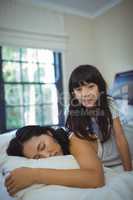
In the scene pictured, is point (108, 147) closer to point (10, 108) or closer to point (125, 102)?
point (125, 102)

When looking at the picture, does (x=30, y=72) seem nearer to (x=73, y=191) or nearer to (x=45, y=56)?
(x=45, y=56)

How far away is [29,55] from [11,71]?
1.12ft

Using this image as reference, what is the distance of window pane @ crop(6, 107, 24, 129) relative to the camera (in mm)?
2770

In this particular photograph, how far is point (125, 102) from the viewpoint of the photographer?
9.09 ft

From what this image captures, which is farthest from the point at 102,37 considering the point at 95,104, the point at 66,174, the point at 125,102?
the point at 66,174

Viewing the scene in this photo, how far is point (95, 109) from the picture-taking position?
4.97ft

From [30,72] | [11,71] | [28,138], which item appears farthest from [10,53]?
[28,138]

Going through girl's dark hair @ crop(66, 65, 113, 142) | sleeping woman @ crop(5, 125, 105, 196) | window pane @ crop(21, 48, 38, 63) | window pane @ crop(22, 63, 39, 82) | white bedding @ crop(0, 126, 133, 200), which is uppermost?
window pane @ crop(21, 48, 38, 63)

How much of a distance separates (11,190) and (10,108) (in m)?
1.97

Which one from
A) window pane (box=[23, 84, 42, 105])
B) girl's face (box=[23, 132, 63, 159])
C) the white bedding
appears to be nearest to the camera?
the white bedding

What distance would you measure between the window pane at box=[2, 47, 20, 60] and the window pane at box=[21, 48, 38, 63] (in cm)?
7

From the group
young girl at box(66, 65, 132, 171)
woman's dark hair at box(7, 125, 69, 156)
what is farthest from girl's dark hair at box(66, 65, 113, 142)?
woman's dark hair at box(7, 125, 69, 156)

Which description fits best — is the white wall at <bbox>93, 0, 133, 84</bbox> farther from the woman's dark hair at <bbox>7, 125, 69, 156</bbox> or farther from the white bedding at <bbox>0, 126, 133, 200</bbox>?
the white bedding at <bbox>0, 126, 133, 200</bbox>

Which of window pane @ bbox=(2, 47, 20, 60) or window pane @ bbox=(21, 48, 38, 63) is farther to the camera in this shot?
window pane @ bbox=(21, 48, 38, 63)
